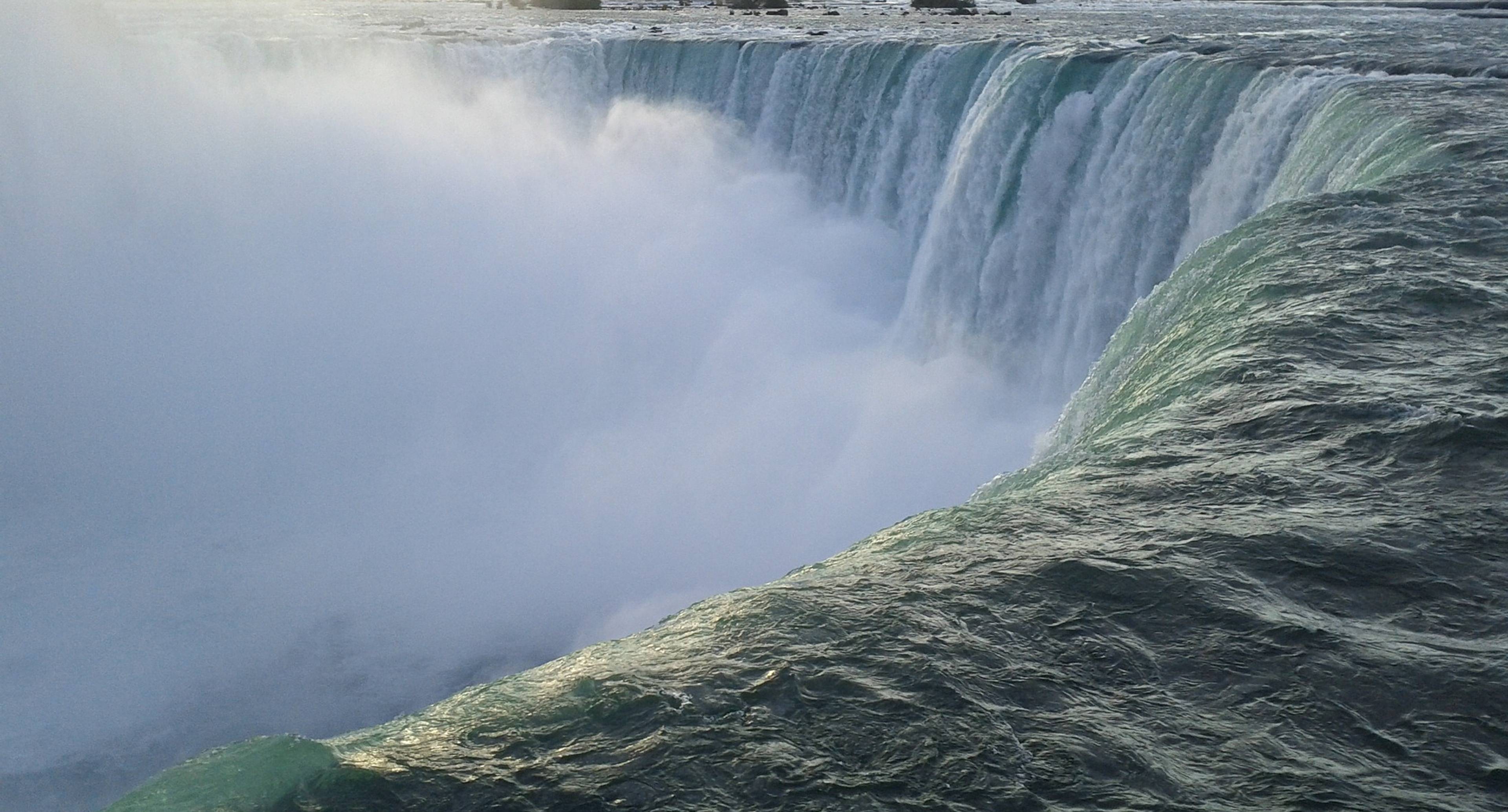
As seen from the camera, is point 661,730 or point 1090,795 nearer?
point 1090,795

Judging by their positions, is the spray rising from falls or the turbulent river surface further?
the spray rising from falls

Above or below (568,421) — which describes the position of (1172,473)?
above

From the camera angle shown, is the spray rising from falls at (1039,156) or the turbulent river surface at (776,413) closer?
the turbulent river surface at (776,413)

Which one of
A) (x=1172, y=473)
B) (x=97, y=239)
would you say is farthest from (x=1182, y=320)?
(x=97, y=239)

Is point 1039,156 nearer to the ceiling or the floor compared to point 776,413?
nearer to the ceiling

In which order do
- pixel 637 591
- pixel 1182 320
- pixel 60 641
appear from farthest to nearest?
pixel 637 591
pixel 60 641
pixel 1182 320

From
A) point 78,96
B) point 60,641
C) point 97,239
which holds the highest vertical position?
point 78,96

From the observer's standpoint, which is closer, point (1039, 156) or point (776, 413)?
point (1039, 156)

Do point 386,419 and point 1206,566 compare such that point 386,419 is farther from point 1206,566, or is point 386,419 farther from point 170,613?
point 1206,566
